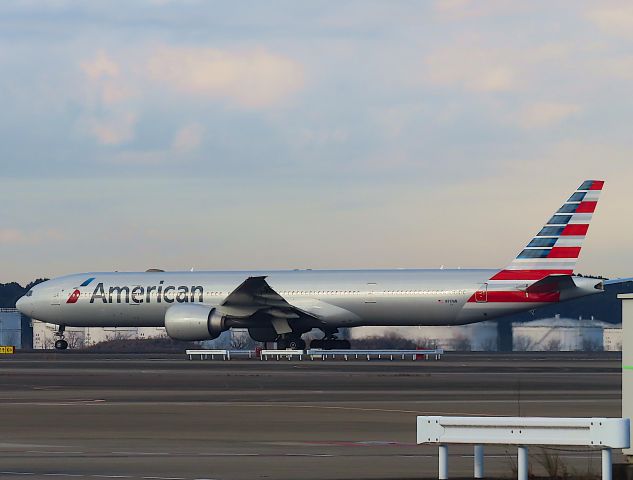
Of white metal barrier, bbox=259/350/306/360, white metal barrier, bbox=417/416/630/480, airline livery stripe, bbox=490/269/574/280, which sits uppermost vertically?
airline livery stripe, bbox=490/269/574/280

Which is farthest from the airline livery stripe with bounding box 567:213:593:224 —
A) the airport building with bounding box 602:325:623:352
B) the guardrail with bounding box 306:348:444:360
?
the airport building with bounding box 602:325:623:352

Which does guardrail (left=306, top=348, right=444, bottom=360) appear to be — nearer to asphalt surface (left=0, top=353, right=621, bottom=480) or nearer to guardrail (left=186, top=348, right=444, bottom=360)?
guardrail (left=186, top=348, right=444, bottom=360)

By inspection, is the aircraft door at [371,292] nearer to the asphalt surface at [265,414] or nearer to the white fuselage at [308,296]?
the white fuselage at [308,296]

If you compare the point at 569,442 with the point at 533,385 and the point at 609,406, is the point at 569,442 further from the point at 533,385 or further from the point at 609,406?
the point at 533,385

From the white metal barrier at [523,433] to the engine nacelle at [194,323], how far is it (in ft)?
164

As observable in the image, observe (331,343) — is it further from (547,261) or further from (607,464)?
(607,464)

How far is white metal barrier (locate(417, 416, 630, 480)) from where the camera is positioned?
1470 cm

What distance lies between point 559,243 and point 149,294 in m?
20.9

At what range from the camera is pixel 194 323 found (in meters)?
65.6

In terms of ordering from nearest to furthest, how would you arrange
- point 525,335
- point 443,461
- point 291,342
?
1. point 443,461
2. point 291,342
3. point 525,335

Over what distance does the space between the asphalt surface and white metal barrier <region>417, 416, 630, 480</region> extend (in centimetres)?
112

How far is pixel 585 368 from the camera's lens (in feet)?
168

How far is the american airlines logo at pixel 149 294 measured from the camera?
7062 cm

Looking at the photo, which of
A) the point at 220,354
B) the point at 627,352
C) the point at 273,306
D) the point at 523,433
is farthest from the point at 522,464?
the point at 220,354
